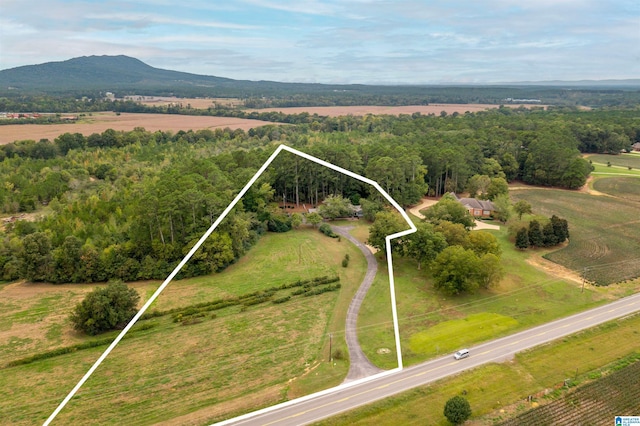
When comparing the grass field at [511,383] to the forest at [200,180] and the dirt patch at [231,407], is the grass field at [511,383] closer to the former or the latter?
the dirt patch at [231,407]

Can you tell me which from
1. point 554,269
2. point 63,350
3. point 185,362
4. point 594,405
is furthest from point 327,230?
point 594,405

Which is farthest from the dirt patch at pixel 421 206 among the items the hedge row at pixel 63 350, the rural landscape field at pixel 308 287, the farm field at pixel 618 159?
the farm field at pixel 618 159

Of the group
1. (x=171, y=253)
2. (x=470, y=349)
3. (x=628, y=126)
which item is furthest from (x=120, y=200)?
(x=628, y=126)

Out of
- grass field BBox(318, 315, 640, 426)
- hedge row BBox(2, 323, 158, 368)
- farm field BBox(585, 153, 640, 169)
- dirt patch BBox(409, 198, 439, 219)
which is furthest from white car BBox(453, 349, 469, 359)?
farm field BBox(585, 153, 640, 169)

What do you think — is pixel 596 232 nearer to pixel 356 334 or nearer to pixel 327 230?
pixel 327 230

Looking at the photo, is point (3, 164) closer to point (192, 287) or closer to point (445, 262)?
point (192, 287)


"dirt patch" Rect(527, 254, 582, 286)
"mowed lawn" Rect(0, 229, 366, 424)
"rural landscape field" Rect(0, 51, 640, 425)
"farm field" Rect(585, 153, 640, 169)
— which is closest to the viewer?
"mowed lawn" Rect(0, 229, 366, 424)

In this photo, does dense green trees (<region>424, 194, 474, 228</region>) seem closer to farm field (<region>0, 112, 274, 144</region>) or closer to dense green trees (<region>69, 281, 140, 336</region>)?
dense green trees (<region>69, 281, 140, 336</region>)
